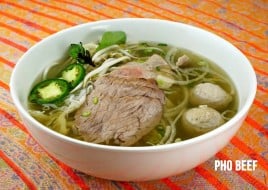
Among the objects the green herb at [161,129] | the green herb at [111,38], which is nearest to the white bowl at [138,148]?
the green herb at [111,38]

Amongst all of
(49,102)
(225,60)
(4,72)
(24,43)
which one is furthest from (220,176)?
(24,43)

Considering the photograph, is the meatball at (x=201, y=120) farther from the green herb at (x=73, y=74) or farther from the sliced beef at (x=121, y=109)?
the green herb at (x=73, y=74)

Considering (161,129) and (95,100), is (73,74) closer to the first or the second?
(95,100)

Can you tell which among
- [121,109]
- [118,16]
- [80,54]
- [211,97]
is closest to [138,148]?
[121,109]

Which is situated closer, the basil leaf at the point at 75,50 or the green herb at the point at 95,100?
the green herb at the point at 95,100

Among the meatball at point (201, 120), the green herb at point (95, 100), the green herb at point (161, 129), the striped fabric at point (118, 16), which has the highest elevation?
the green herb at point (95, 100)

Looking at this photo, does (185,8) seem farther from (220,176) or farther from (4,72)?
(220,176)

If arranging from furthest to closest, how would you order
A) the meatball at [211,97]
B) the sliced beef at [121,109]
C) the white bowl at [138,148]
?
the meatball at [211,97]
the sliced beef at [121,109]
the white bowl at [138,148]
